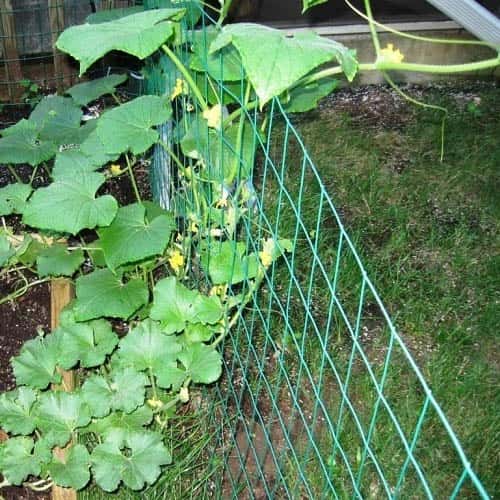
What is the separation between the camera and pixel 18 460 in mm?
1891

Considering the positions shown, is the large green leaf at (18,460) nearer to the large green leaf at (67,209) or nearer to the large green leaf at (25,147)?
the large green leaf at (67,209)

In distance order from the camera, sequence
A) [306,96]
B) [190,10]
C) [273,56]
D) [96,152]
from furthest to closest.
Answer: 1. [96,152]
2. [190,10]
3. [306,96]
4. [273,56]

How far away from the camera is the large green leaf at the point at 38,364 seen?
6.63 feet

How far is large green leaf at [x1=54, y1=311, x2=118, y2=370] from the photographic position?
6.63 feet

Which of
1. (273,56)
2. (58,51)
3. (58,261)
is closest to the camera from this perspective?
(273,56)

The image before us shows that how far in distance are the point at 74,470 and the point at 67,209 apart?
0.68m

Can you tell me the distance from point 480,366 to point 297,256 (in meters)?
0.82

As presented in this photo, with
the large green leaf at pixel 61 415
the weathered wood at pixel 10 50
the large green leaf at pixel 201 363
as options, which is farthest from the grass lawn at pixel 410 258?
the weathered wood at pixel 10 50

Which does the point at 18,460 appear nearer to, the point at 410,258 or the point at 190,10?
the point at 190,10

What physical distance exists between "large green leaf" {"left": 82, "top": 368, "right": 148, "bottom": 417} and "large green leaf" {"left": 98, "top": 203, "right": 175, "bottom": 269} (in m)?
0.30

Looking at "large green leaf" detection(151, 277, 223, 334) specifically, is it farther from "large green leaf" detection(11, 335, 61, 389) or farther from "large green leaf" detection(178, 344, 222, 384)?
"large green leaf" detection(11, 335, 61, 389)

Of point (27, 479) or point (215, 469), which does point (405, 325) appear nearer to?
point (215, 469)

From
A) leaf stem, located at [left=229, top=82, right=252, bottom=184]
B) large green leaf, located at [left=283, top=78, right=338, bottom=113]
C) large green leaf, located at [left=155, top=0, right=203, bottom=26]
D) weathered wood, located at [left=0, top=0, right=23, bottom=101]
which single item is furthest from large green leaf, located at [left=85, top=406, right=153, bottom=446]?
weathered wood, located at [left=0, top=0, right=23, bottom=101]

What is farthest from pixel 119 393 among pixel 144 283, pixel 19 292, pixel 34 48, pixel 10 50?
pixel 34 48
